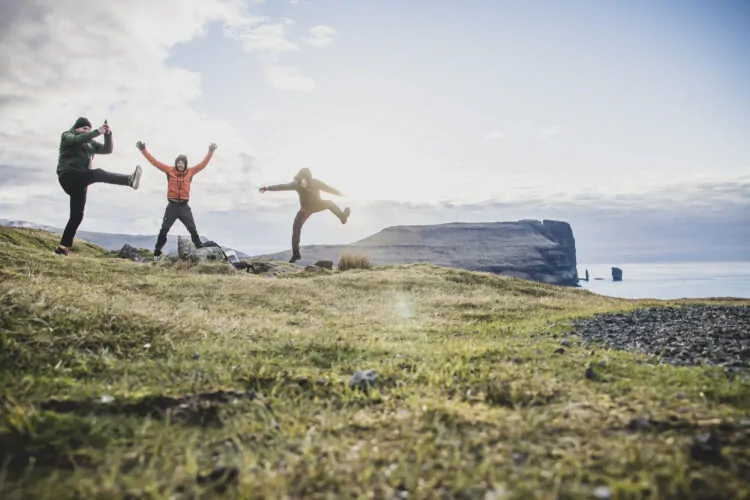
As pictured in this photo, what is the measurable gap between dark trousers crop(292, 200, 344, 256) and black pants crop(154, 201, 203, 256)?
7.57m

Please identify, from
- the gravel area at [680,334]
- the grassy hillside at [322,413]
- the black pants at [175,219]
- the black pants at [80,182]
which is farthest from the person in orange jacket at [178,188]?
the gravel area at [680,334]

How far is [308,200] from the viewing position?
110 ft

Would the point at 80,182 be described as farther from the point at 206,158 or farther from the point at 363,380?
the point at 363,380

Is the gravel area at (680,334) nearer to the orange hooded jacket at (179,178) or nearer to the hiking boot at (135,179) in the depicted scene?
the hiking boot at (135,179)

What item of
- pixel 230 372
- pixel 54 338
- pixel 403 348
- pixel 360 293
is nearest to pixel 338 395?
pixel 230 372

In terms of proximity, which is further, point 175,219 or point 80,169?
point 175,219

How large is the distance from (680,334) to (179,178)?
2695 centimetres

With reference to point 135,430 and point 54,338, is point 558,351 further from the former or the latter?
point 54,338

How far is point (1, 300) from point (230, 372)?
183 inches

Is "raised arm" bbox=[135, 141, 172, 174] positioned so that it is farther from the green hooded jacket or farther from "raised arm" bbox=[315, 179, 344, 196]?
"raised arm" bbox=[315, 179, 344, 196]

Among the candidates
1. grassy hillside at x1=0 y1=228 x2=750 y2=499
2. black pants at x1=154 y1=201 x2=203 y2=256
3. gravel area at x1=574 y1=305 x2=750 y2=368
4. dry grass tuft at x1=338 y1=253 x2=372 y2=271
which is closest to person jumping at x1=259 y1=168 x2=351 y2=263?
dry grass tuft at x1=338 y1=253 x2=372 y2=271

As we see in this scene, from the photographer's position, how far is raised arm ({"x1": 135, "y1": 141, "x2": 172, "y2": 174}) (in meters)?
26.3

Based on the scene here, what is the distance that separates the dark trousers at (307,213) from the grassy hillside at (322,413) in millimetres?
24005

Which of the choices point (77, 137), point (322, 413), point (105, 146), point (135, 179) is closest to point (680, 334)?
point (322, 413)
